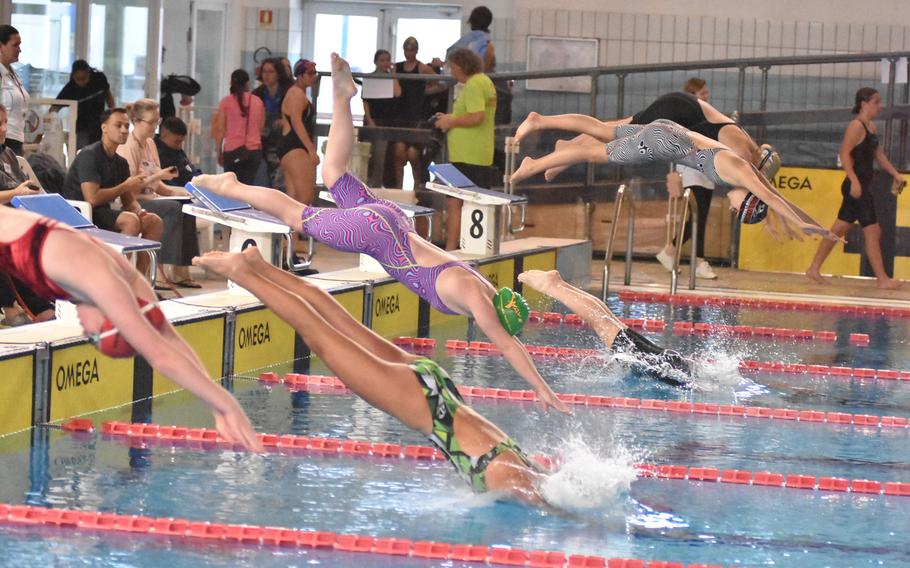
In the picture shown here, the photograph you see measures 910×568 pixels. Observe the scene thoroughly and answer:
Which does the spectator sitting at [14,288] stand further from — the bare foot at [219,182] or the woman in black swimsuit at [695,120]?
the woman in black swimsuit at [695,120]

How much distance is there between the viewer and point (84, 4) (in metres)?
15.3

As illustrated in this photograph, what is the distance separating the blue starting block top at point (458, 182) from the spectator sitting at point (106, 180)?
2.89m

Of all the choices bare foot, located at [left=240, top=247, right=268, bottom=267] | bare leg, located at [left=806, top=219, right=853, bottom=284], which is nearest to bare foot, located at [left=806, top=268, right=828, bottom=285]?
bare leg, located at [left=806, top=219, right=853, bottom=284]

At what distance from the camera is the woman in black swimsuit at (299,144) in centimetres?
1104

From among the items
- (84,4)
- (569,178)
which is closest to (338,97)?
(569,178)

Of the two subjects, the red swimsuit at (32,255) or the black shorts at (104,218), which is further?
the black shorts at (104,218)

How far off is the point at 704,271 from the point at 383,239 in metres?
7.03

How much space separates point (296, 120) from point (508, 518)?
6.62m

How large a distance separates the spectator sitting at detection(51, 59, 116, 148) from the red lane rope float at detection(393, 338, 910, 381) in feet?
14.7

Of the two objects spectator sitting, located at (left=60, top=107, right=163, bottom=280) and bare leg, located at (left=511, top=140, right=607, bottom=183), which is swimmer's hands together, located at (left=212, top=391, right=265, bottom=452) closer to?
bare leg, located at (left=511, top=140, right=607, bottom=183)

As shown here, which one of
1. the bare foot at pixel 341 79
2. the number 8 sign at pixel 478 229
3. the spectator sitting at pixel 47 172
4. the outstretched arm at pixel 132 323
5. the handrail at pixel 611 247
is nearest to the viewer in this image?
the outstretched arm at pixel 132 323

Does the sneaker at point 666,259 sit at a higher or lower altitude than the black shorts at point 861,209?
lower

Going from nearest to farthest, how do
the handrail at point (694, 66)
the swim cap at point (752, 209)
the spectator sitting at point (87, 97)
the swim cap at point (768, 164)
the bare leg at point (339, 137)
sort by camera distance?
1. the bare leg at point (339, 137)
2. the swim cap at point (752, 209)
3. the swim cap at point (768, 164)
4. the spectator sitting at point (87, 97)
5. the handrail at point (694, 66)

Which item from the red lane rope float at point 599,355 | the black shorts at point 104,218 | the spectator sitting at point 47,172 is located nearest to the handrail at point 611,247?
the red lane rope float at point 599,355
